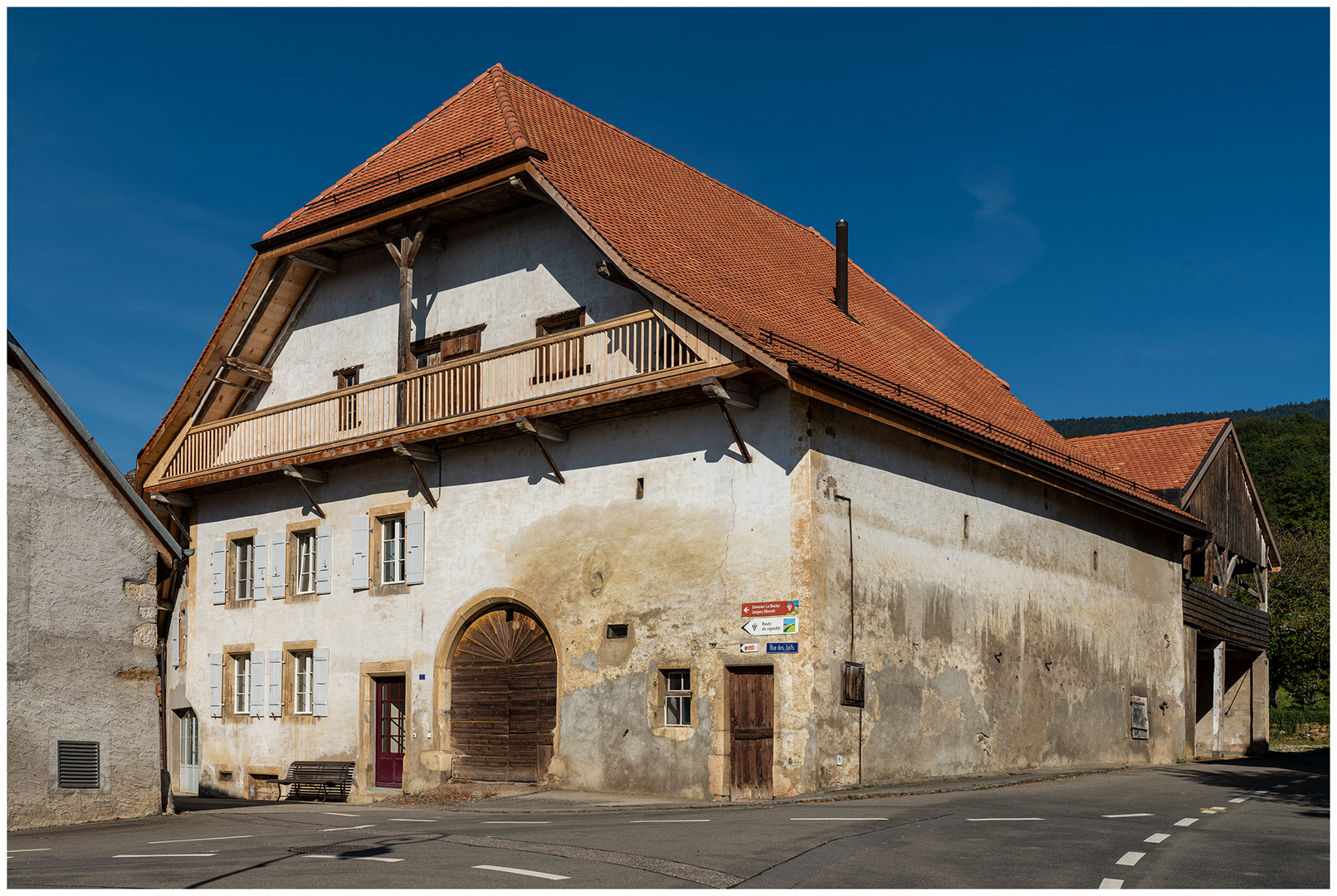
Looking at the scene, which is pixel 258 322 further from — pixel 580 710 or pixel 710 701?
pixel 710 701

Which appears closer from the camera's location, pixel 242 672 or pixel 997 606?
pixel 997 606

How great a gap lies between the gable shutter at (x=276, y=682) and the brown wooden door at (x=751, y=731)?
885 cm

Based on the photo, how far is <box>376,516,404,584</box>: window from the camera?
67.1ft

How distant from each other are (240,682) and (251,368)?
18.0ft

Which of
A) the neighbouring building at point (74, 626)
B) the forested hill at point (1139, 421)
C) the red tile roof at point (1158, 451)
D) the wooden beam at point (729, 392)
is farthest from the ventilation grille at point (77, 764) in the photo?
the forested hill at point (1139, 421)

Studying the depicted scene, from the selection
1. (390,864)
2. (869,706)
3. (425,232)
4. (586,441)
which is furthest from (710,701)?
(425,232)

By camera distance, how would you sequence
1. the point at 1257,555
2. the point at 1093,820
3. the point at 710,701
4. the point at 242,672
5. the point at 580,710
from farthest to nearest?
the point at 1257,555 → the point at 242,672 → the point at 580,710 → the point at 710,701 → the point at 1093,820

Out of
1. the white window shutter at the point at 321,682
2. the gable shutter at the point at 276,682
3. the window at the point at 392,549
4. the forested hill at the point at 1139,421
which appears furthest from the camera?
the forested hill at the point at 1139,421

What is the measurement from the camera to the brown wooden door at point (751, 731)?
15883 millimetres

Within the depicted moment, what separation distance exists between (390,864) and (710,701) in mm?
7444

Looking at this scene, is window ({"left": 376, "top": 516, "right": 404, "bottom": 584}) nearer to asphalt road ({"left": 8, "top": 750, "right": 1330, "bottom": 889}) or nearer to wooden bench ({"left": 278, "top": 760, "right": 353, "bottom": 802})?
wooden bench ({"left": 278, "top": 760, "right": 353, "bottom": 802})

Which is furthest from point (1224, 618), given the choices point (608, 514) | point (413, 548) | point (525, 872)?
point (525, 872)

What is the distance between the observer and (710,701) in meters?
16.2

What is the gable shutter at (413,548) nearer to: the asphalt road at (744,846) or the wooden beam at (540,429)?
the wooden beam at (540,429)
